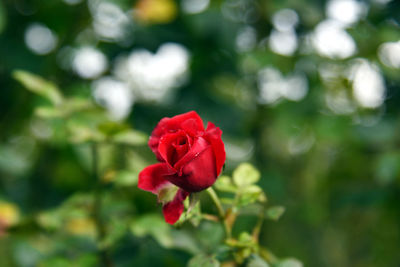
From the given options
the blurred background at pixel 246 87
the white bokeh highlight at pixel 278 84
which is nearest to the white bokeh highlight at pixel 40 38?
the blurred background at pixel 246 87

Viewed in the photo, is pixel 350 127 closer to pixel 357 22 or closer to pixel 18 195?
pixel 357 22

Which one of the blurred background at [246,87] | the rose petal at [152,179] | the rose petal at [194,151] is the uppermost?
the rose petal at [194,151]

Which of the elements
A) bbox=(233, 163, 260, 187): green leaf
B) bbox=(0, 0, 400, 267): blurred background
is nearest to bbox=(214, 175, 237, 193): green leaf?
bbox=(233, 163, 260, 187): green leaf

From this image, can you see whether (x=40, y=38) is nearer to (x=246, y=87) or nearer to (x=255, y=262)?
(x=246, y=87)

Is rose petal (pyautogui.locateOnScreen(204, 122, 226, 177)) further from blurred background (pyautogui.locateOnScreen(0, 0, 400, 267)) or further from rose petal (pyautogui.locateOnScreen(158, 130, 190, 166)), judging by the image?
blurred background (pyautogui.locateOnScreen(0, 0, 400, 267))

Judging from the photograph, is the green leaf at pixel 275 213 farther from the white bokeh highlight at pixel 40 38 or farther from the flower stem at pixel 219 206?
the white bokeh highlight at pixel 40 38

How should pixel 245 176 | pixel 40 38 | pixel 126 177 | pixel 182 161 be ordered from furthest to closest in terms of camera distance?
1. pixel 40 38
2. pixel 126 177
3. pixel 245 176
4. pixel 182 161

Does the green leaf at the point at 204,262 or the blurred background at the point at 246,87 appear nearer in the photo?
the green leaf at the point at 204,262

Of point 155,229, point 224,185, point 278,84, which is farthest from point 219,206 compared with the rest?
point 278,84
